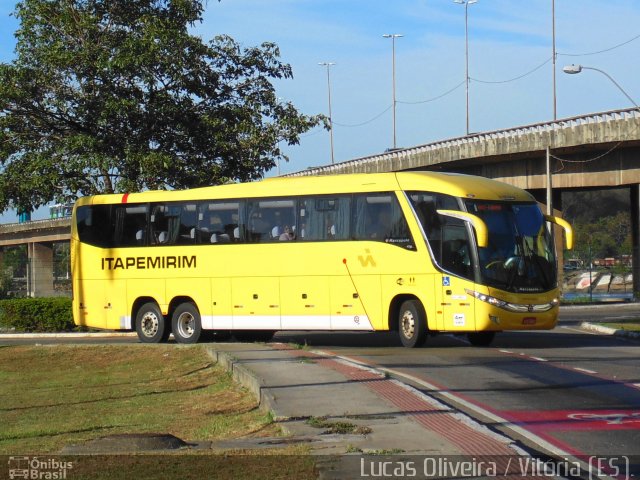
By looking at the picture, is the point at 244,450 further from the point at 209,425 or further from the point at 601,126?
the point at 601,126

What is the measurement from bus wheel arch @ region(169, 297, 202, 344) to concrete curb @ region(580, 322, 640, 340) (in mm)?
10490

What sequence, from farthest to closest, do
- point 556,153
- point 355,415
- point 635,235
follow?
point 635,235, point 556,153, point 355,415

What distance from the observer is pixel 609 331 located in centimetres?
2695

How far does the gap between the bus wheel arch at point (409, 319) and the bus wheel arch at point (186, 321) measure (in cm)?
528

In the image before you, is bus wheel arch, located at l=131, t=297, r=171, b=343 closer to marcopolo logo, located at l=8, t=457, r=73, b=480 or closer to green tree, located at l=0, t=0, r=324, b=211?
green tree, located at l=0, t=0, r=324, b=211

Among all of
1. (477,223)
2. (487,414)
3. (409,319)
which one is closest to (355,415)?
(487,414)

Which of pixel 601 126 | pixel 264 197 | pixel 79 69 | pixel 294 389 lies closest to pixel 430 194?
pixel 264 197

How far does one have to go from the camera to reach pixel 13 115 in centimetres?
2970

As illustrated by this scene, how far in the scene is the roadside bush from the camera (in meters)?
34.3

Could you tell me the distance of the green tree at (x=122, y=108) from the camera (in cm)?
2928

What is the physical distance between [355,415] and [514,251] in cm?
1040

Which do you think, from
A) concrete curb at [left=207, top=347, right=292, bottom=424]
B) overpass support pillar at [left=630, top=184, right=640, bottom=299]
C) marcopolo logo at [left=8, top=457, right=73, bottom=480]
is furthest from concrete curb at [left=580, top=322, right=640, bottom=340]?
overpass support pillar at [left=630, top=184, right=640, bottom=299]

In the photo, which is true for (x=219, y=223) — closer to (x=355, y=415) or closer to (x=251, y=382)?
(x=251, y=382)

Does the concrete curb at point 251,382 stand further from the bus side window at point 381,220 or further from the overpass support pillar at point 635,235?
the overpass support pillar at point 635,235
